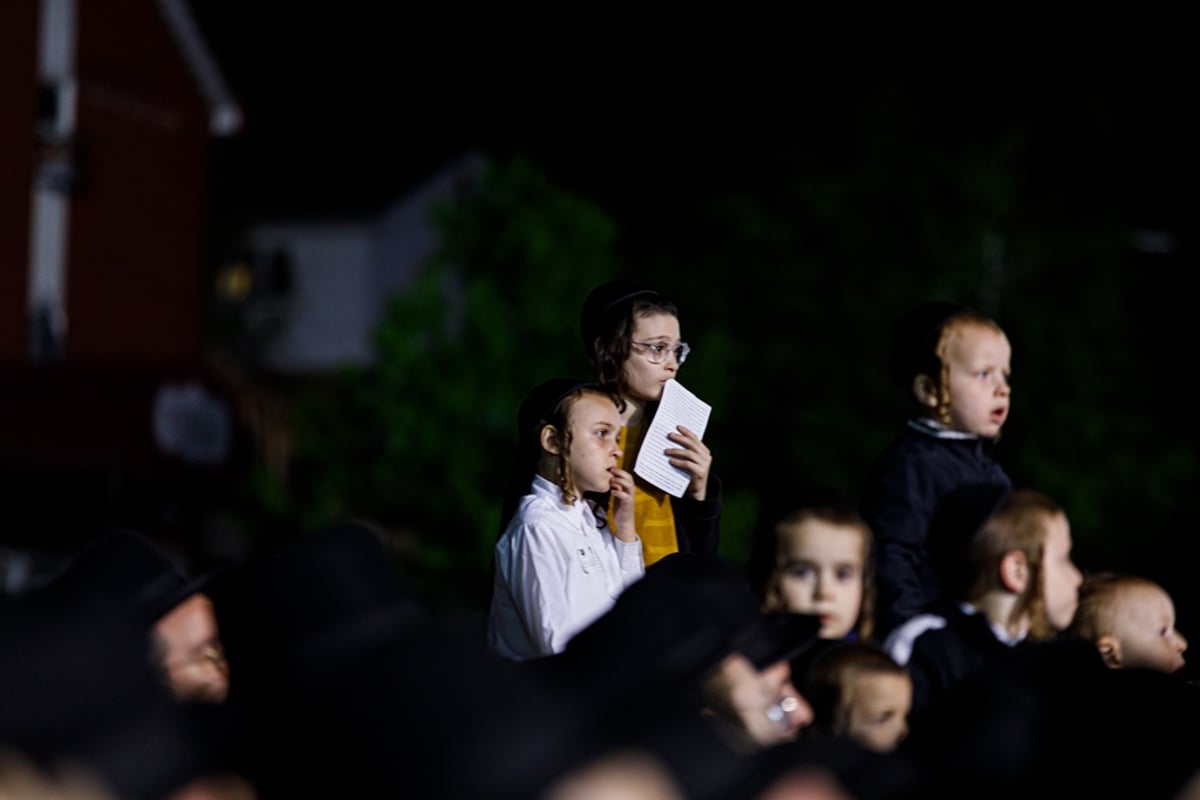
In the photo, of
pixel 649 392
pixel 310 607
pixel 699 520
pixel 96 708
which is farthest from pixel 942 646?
pixel 96 708

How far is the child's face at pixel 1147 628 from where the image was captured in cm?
430

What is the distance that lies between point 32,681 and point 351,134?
1907 inches

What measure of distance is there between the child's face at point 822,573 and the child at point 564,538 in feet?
1.85

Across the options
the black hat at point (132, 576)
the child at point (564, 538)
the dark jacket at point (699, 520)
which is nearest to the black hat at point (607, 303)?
the child at point (564, 538)

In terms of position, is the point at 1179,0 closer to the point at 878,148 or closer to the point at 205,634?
the point at 878,148

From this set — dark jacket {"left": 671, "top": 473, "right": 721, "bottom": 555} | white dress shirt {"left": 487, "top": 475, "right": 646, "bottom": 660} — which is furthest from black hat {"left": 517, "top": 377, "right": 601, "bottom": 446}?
dark jacket {"left": 671, "top": 473, "right": 721, "bottom": 555}

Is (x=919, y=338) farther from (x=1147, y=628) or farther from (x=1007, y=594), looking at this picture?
(x=1147, y=628)

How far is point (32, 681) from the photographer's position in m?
1.81

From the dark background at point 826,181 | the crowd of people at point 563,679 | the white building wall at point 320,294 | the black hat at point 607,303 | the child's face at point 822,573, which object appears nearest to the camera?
the crowd of people at point 563,679

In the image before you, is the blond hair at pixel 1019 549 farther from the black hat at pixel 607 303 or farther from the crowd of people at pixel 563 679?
the black hat at pixel 607 303

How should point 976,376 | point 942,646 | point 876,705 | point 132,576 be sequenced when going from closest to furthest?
point 132,576
point 876,705
point 942,646
point 976,376

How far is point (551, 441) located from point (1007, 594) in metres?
1.15

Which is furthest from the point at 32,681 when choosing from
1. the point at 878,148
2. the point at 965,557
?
the point at 878,148

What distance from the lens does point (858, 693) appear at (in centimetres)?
345
